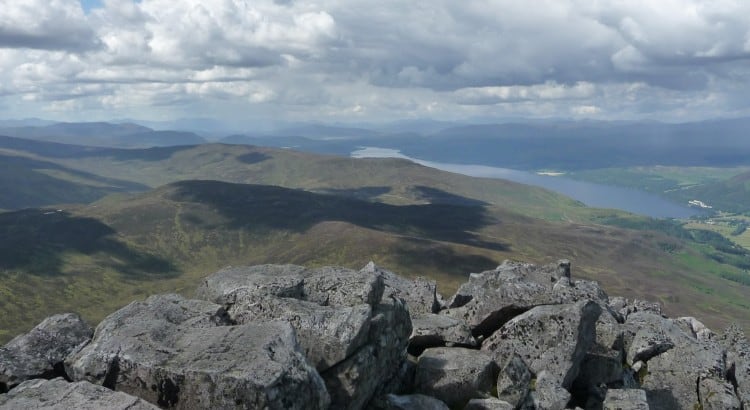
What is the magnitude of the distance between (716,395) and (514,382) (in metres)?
11.8

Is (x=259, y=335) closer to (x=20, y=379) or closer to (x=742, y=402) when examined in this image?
(x=20, y=379)

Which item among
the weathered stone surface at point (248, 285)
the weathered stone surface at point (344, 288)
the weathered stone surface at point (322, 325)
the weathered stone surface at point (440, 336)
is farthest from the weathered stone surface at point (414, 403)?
the weathered stone surface at point (248, 285)

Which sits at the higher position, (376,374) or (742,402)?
(376,374)

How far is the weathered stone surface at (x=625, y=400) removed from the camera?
2331 cm

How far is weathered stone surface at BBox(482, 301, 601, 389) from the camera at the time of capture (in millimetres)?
25859

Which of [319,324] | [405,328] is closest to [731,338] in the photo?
[405,328]

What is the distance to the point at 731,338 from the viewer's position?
123 feet

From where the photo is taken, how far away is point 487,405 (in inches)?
884

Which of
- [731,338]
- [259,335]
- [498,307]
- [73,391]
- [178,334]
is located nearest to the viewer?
[73,391]

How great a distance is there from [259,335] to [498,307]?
49.8 feet

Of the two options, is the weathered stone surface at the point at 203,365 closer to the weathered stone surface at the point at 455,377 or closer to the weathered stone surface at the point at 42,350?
the weathered stone surface at the point at 42,350

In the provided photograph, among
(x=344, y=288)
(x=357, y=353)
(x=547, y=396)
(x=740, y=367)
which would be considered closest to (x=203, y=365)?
(x=357, y=353)

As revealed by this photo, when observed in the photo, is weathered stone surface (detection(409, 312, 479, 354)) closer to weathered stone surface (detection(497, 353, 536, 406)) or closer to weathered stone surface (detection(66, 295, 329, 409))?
weathered stone surface (detection(497, 353, 536, 406))

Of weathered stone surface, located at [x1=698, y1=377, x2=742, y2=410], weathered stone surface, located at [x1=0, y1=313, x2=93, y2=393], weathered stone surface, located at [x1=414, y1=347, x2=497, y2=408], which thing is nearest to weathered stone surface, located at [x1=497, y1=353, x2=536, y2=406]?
weathered stone surface, located at [x1=414, y1=347, x2=497, y2=408]
